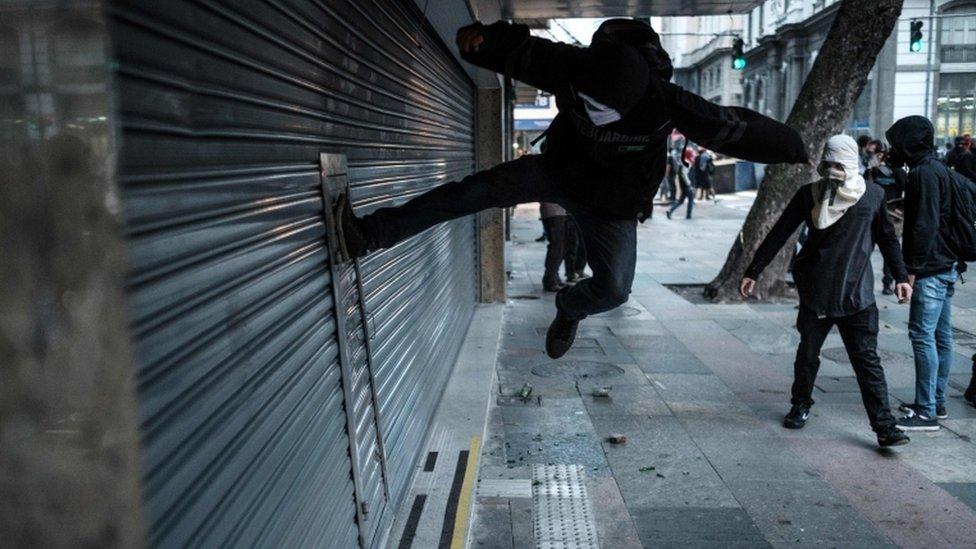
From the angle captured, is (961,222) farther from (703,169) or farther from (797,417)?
(703,169)

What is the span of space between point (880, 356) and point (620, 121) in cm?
569

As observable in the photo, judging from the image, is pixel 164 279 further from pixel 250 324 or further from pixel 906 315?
pixel 906 315

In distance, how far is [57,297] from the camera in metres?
1.25

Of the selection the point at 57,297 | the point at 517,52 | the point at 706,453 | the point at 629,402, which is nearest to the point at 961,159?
the point at 629,402

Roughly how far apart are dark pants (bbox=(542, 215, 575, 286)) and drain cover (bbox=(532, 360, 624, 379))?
4.09 m

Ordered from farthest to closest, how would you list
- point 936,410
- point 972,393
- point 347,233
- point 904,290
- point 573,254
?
1. point 573,254
2. point 972,393
3. point 936,410
4. point 904,290
5. point 347,233

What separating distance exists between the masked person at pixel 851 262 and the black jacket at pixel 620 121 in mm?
1857

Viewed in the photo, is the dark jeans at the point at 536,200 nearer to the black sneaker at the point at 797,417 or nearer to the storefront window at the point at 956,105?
the black sneaker at the point at 797,417

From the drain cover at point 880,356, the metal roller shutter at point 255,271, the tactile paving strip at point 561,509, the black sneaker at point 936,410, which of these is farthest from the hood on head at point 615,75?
the drain cover at point 880,356

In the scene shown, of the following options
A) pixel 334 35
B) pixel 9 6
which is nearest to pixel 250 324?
pixel 9 6

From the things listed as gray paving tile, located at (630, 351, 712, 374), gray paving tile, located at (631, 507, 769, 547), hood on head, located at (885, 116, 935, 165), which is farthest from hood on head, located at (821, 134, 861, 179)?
gray paving tile, located at (630, 351, 712, 374)

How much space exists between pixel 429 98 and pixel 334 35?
2794 mm

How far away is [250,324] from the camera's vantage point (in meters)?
2.31

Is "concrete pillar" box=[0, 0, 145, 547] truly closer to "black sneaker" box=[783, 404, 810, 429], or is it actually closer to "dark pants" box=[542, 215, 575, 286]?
"black sneaker" box=[783, 404, 810, 429]
